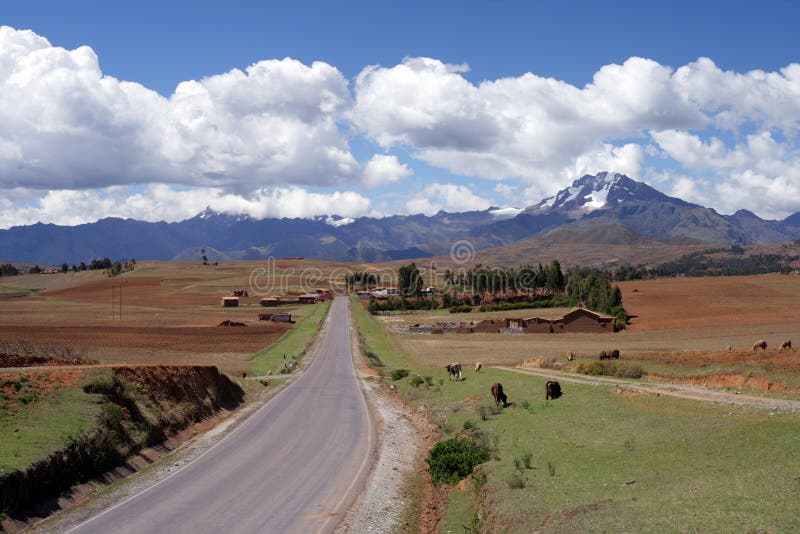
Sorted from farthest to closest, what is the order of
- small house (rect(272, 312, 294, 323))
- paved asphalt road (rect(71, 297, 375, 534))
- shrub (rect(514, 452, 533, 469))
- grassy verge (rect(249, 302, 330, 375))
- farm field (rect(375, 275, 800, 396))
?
small house (rect(272, 312, 294, 323)) → grassy verge (rect(249, 302, 330, 375)) → farm field (rect(375, 275, 800, 396)) → shrub (rect(514, 452, 533, 469)) → paved asphalt road (rect(71, 297, 375, 534))

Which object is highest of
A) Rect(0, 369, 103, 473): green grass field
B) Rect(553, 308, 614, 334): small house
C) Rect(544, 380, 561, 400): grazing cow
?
Rect(0, 369, 103, 473): green grass field

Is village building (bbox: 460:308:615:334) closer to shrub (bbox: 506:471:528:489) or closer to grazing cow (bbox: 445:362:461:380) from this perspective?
grazing cow (bbox: 445:362:461:380)

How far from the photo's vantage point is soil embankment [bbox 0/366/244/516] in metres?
19.3

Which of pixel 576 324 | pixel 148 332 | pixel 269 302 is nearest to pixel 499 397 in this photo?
pixel 148 332

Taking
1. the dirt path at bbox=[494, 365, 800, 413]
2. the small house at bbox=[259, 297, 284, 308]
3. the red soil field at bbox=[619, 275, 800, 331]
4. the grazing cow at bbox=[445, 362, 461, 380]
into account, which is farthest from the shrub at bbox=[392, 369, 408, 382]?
the small house at bbox=[259, 297, 284, 308]

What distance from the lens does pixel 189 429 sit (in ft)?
108

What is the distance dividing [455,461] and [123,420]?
14.0 meters

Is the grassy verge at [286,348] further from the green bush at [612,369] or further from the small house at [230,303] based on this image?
the small house at [230,303]

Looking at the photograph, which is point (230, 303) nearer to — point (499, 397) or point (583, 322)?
point (583, 322)

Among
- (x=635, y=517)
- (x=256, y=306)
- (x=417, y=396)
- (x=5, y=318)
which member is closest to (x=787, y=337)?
(x=417, y=396)

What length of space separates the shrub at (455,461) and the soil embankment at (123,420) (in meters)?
11.9

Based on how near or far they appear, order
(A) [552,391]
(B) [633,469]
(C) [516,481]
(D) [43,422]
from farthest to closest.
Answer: (A) [552,391]
(D) [43,422]
(C) [516,481]
(B) [633,469]

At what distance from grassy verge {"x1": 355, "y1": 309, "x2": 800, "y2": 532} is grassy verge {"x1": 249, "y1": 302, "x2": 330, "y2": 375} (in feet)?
135

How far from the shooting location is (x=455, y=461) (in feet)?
80.1
